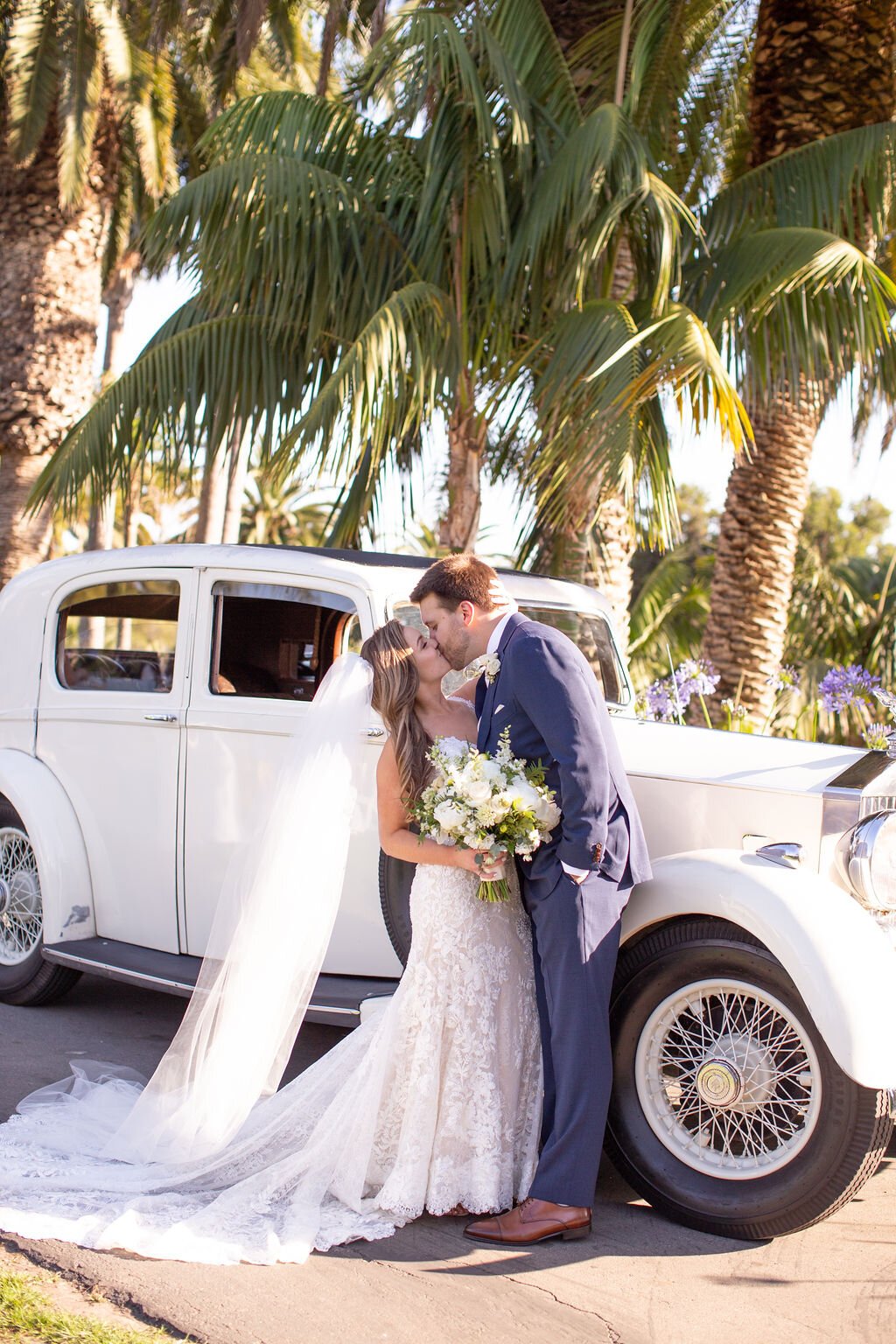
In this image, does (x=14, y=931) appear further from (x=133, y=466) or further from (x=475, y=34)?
(x=475, y=34)

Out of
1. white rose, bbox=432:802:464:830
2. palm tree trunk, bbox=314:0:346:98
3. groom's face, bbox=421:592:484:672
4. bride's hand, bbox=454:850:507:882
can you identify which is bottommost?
bride's hand, bbox=454:850:507:882

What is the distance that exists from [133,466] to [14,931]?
388 centimetres

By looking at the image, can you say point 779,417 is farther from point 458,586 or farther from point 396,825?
point 396,825

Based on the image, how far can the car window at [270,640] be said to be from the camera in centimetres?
519

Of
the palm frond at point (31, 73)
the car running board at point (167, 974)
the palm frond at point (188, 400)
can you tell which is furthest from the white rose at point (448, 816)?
the palm frond at point (31, 73)

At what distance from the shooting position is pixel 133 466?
8695mm

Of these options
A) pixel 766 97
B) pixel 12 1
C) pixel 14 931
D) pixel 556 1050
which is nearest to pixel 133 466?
pixel 14 931

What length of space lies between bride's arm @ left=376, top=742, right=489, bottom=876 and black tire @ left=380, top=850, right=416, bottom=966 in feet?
1.60

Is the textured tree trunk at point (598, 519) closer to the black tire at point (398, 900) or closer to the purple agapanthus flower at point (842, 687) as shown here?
the purple agapanthus flower at point (842, 687)

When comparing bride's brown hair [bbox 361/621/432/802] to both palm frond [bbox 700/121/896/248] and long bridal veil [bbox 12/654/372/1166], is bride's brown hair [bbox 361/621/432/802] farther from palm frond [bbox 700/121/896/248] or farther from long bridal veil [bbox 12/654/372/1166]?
palm frond [bbox 700/121/896/248]

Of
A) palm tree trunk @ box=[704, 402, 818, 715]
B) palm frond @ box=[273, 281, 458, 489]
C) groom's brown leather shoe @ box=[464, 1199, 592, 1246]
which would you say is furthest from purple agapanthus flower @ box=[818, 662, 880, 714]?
groom's brown leather shoe @ box=[464, 1199, 592, 1246]

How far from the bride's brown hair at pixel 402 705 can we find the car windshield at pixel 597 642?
5.47 feet

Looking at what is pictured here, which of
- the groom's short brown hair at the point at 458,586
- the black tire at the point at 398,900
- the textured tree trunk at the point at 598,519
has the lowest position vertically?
the black tire at the point at 398,900

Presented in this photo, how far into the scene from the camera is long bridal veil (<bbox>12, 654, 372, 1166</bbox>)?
13.1 ft
